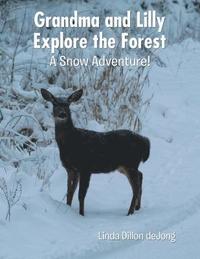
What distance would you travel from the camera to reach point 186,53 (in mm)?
16062

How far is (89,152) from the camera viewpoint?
7219 millimetres

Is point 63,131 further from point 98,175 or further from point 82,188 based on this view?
point 98,175

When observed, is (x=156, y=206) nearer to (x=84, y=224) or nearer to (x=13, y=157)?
(x=84, y=224)

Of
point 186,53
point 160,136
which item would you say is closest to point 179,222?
point 160,136

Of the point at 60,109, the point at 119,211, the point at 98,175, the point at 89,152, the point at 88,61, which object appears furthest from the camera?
the point at 88,61

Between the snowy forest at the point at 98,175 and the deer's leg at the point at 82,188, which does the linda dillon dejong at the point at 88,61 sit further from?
the deer's leg at the point at 82,188

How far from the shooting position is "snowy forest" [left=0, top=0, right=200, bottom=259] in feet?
20.1

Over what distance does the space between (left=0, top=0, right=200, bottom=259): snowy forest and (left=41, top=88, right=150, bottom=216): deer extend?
0.71ft

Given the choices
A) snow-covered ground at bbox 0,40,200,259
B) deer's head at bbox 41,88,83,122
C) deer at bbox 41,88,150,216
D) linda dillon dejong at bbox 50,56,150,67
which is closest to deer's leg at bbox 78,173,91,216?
deer at bbox 41,88,150,216

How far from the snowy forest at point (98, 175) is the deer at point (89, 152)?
8.6 inches

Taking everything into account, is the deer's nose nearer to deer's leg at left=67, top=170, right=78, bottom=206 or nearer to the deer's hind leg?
deer's leg at left=67, top=170, right=78, bottom=206

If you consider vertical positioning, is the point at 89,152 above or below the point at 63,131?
below

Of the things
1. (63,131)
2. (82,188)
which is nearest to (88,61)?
(63,131)

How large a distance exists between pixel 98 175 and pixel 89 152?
4.47 feet
